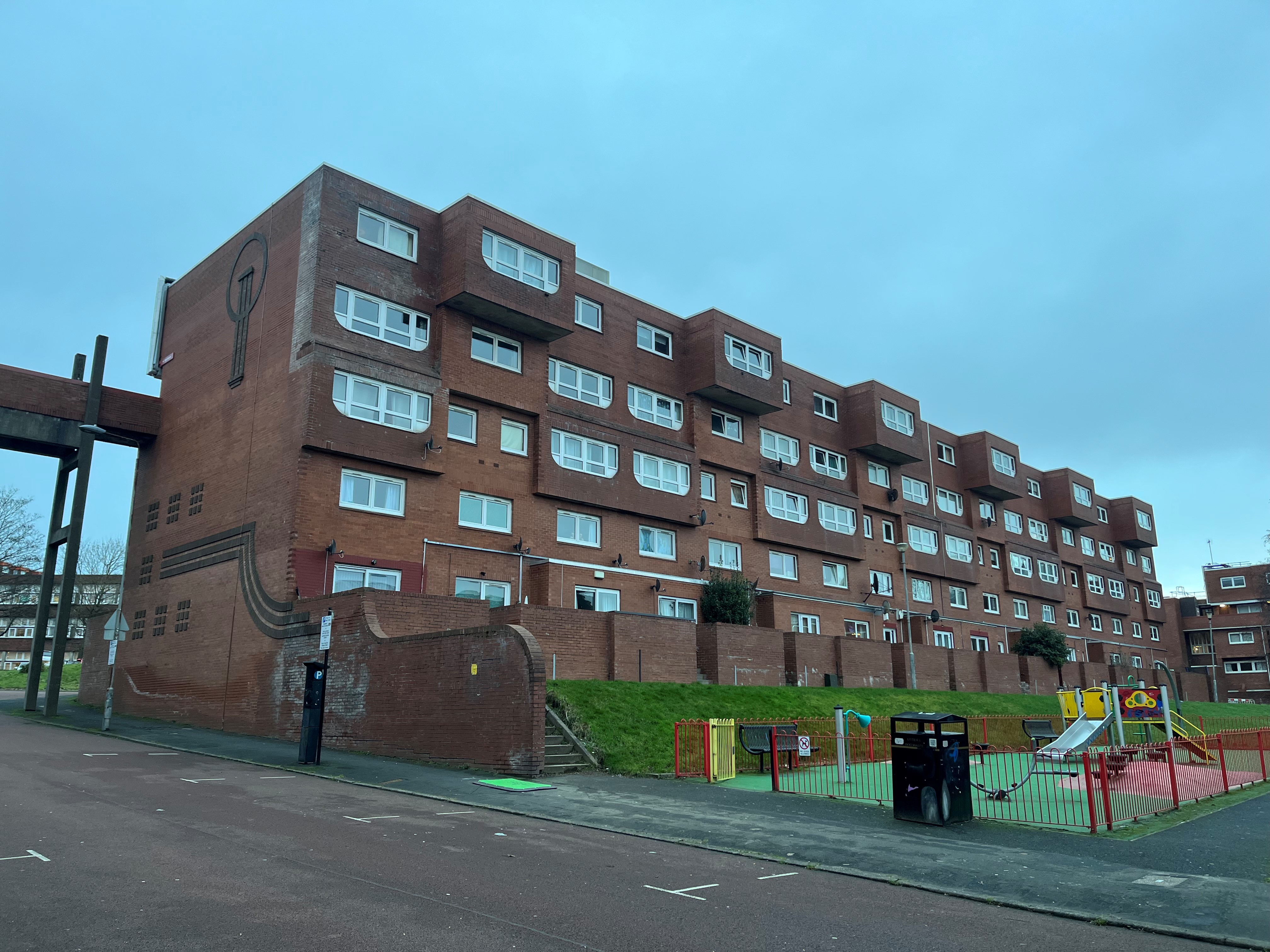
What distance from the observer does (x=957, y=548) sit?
4969 cm

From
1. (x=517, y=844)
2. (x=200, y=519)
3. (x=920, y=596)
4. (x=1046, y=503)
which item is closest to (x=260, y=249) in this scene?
(x=200, y=519)

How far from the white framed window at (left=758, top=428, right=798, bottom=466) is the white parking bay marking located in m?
30.2

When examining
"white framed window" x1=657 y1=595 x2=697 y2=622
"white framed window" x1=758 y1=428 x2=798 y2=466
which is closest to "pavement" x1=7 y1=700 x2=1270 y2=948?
"white framed window" x1=657 y1=595 x2=697 y2=622

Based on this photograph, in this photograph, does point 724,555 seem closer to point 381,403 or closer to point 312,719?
point 381,403

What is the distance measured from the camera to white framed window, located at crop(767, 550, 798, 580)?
3788 centimetres

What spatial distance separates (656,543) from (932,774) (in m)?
20.6

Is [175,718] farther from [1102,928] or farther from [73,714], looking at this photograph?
[1102,928]

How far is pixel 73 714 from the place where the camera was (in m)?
28.8

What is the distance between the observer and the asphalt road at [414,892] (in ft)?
21.9

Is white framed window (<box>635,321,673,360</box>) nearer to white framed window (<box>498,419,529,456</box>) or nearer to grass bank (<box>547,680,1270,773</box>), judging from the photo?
white framed window (<box>498,419,529,456</box>)

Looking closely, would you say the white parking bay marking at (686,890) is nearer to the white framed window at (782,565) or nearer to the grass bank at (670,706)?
the grass bank at (670,706)

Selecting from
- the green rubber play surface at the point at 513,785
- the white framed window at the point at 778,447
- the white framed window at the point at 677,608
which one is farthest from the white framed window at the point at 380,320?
the white framed window at the point at 778,447

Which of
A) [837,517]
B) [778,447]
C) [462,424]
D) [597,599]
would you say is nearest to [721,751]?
[597,599]

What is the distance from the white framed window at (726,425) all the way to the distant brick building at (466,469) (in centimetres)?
10
